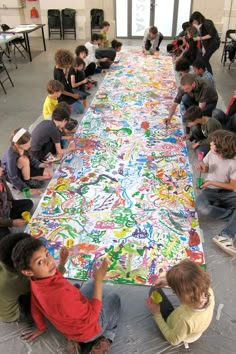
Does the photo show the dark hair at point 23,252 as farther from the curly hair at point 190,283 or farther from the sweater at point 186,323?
the sweater at point 186,323

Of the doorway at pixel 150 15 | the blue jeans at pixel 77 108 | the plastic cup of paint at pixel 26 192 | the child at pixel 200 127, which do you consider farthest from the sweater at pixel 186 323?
the doorway at pixel 150 15

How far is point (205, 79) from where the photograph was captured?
3.75 meters

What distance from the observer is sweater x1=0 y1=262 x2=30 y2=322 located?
5.16 ft

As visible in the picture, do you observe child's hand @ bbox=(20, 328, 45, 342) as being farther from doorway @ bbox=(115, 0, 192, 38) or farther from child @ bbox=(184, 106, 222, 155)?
doorway @ bbox=(115, 0, 192, 38)

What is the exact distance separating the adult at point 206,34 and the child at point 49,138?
338 centimetres

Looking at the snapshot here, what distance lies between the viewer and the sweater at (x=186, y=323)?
1.47 m

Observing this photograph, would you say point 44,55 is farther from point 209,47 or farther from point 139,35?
point 209,47

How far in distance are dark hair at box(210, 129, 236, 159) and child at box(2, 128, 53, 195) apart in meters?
1.48

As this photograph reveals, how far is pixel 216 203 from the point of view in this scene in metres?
2.47

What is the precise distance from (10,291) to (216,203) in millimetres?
1637

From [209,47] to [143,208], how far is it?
436cm

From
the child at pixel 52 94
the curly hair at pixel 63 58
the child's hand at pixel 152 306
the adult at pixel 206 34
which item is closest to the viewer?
the child's hand at pixel 152 306

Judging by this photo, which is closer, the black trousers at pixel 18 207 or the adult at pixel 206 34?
the black trousers at pixel 18 207

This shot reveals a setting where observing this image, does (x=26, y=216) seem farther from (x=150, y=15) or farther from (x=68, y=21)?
(x=150, y=15)
